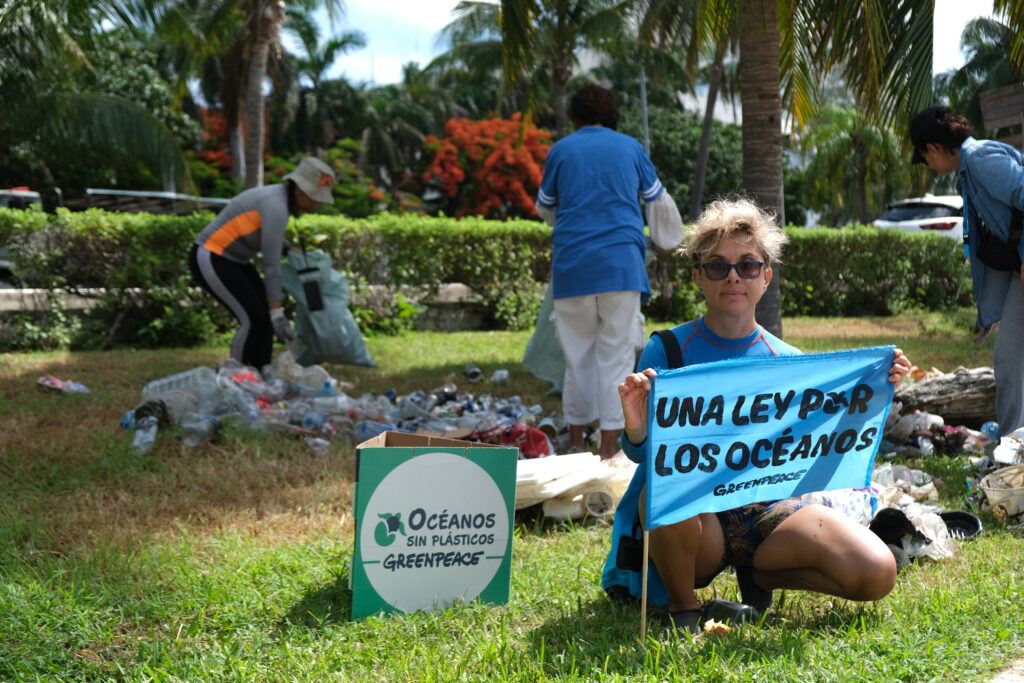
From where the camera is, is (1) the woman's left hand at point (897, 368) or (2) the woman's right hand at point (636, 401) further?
(1) the woman's left hand at point (897, 368)

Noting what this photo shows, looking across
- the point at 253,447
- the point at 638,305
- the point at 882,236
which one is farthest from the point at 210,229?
the point at 882,236

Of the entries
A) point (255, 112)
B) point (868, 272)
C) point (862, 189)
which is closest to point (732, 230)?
point (868, 272)

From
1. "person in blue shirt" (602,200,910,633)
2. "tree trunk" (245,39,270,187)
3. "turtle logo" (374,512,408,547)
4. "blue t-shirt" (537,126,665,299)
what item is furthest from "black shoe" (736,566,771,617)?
"tree trunk" (245,39,270,187)

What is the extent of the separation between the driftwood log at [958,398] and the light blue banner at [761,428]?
331 centimetres

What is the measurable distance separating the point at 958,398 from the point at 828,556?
12.3 ft

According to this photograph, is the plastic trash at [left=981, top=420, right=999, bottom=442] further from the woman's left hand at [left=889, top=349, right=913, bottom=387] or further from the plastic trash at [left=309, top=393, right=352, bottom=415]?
the plastic trash at [left=309, top=393, right=352, bottom=415]

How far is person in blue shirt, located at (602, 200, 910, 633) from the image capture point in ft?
9.88

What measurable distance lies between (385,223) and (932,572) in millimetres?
8942

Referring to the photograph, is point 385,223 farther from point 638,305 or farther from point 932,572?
point 932,572

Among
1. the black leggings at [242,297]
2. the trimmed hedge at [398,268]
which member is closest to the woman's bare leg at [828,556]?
the black leggings at [242,297]

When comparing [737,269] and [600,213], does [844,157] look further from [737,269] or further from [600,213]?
[737,269]

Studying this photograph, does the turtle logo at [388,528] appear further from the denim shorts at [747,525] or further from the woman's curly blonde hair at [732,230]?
the woman's curly blonde hair at [732,230]

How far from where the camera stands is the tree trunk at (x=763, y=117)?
7.14 m

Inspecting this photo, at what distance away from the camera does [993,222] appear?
498 cm
